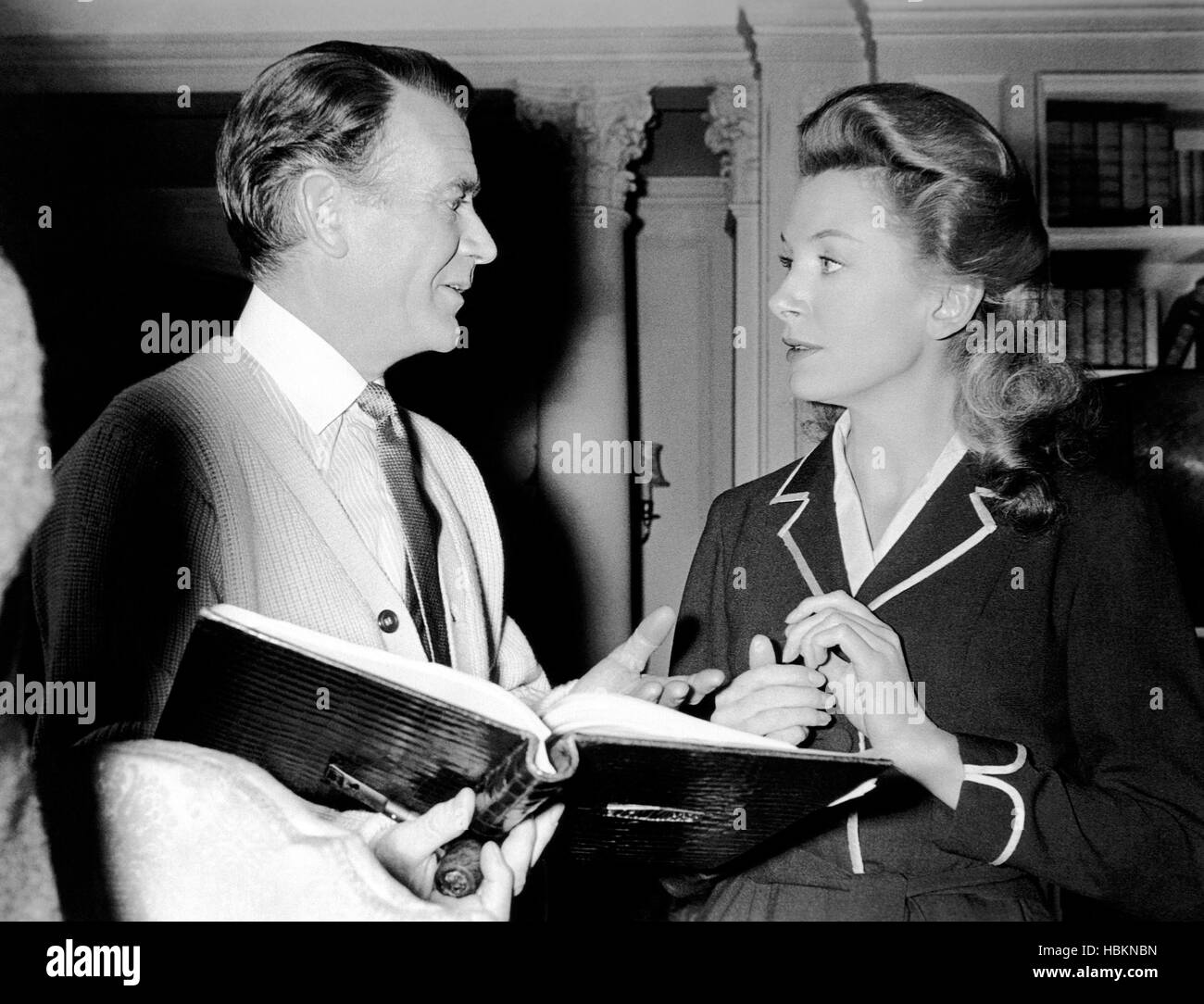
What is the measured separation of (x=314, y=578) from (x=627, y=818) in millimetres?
445

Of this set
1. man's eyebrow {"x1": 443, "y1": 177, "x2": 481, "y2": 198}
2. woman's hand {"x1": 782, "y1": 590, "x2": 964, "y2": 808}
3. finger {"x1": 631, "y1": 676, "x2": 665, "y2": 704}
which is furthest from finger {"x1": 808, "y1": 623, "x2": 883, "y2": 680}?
man's eyebrow {"x1": 443, "y1": 177, "x2": 481, "y2": 198}

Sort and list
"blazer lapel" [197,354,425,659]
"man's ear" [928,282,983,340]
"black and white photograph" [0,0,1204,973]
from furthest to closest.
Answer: "man's ear" [928,282,983,340] → "blazer lapel" [197,354,425,659] → "black and white photograph" [0,0,1204,973]

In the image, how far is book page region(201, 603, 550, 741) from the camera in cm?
108

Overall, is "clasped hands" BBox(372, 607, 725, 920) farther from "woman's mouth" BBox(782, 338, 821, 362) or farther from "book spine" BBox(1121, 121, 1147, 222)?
"book spine" BBox(1121, 121, 1147, 222)

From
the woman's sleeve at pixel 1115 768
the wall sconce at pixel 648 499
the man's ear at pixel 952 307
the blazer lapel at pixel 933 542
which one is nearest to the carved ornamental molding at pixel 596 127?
the wall sconce at pixel 648 499

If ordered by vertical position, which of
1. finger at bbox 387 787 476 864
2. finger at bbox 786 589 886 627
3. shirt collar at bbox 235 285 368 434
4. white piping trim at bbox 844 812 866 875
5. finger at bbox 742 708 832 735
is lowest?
white piping trim at bbox 844 812 866 875

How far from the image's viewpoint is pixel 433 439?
1.71 meters

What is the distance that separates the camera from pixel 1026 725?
1440 mm

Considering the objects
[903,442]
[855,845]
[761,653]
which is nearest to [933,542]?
[903,442]

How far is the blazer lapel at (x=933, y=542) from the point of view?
5.04ft

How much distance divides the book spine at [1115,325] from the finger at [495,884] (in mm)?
1892

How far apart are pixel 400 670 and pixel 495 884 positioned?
26 centimetres
